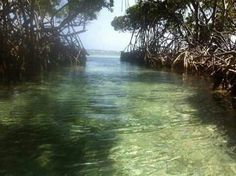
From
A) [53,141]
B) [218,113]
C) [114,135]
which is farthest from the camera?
[218,113]

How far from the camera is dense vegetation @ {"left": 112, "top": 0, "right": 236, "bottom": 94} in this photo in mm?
10867

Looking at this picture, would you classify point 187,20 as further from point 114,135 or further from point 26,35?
point 114,135

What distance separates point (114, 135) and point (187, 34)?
1226 centimetres

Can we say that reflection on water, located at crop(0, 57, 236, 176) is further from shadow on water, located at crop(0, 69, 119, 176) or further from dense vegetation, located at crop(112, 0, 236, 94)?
dense vegetation, located at crop(112, 0, 236, 94)

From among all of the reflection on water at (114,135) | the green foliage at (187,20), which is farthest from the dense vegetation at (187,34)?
the reflection on water at (114,135)

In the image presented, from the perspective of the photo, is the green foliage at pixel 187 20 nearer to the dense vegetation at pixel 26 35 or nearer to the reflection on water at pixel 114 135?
the dense vegetation at pixel 26 35

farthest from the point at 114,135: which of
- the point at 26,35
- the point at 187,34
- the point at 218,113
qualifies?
the point at 187,34

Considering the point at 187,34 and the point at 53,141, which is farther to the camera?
the point at 187,34

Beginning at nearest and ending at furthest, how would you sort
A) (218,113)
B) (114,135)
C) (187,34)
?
(114,135) < (218,113) < (187,34)

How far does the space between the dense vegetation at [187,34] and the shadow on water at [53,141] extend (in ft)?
11.2

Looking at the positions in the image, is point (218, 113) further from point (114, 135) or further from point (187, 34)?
point (187, 34)

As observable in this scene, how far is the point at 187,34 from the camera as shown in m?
15.9

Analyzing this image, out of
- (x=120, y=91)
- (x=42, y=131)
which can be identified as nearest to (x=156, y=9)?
(x=120, y=91)

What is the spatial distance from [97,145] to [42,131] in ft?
2.38
